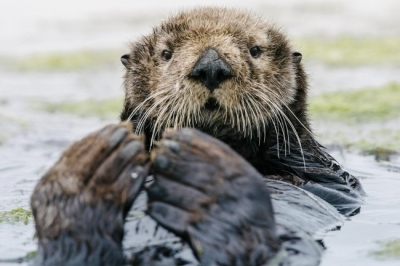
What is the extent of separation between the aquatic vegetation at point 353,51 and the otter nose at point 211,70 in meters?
7.97

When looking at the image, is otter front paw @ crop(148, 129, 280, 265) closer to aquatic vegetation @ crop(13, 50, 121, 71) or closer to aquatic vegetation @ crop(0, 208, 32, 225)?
aquatic vegetation @ crop(0, 208, 32, 225)

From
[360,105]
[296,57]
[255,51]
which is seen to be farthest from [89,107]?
[255,51]

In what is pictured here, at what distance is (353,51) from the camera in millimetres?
13797

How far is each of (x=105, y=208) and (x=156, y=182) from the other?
0.83ft

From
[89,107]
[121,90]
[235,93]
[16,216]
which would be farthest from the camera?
[121,90]

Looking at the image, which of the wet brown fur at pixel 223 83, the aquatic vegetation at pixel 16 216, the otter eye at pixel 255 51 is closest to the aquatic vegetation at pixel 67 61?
the wet brown fur at pixel 223 83

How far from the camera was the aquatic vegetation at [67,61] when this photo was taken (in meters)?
13.3

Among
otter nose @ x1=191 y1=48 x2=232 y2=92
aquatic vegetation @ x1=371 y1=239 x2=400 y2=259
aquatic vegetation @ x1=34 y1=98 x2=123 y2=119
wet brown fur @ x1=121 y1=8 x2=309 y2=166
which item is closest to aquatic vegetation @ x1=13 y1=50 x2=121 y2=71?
aquatic vegetation @ x1=34 y1=98 x2=123 y2=119

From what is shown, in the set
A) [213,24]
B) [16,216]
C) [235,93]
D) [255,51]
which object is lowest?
[16,216]

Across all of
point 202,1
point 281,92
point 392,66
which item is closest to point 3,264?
point 281,92

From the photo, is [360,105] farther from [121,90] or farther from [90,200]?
[90,200]

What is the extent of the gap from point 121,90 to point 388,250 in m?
8.05

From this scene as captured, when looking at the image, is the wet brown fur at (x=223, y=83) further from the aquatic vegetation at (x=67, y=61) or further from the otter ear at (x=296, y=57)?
the aquatic vegetation at (x=67, y=61)

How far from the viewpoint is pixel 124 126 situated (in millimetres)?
3600
